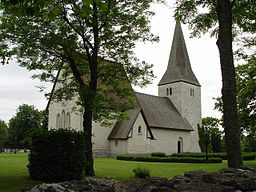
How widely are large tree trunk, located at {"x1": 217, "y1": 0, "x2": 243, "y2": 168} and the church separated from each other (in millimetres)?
27440

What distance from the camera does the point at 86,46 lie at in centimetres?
1745

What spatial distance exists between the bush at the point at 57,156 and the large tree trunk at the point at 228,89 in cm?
708

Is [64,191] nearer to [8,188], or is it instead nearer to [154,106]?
[8,188]

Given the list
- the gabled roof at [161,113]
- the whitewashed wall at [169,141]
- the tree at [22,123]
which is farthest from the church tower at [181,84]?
the tree at [22,123]

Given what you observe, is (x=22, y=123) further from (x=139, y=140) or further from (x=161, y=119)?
(x=139, y=140)

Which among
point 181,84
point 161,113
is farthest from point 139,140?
point 181,84

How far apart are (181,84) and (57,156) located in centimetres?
4841

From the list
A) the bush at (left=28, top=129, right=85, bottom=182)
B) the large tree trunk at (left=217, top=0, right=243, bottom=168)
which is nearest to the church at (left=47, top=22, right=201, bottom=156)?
the bush at (left=28, top=129, right=85, bottom=182)

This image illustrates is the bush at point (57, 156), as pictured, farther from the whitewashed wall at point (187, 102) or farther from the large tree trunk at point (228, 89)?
the whitewashed wall at point (187, 102)

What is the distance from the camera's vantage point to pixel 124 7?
664 inches

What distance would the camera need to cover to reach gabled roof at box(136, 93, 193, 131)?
53.2 meters

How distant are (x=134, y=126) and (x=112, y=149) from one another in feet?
15.1

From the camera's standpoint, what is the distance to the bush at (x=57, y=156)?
51.4 feet

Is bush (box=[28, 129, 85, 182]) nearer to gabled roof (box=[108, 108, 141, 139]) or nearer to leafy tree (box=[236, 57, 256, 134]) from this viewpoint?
leafy tree (box=[236, 57, 256, 134])
